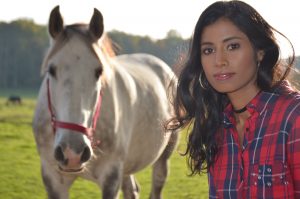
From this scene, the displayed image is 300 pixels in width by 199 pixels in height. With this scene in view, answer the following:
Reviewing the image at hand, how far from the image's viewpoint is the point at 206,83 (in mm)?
2512

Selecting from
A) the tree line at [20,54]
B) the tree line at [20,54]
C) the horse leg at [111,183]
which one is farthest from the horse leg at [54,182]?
the tree line at [20,54]

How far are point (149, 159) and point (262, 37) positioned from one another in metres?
3.18

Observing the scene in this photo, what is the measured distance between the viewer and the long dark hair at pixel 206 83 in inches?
83.0

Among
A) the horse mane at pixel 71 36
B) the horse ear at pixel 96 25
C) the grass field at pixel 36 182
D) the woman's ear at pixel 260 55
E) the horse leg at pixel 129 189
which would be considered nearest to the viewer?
the woman's ear at pixel 260 55

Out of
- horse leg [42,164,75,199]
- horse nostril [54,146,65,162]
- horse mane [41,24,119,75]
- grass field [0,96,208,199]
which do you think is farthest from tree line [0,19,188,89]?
horse nostril [54,146,65,162]

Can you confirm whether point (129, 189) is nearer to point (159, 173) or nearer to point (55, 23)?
point (159, 173)

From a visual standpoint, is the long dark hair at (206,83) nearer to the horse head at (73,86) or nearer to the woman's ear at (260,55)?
the woman's ear at (260,55)

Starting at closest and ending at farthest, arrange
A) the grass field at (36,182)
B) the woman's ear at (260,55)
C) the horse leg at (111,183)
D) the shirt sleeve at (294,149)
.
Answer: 1. the shirt sleeve at (294,149)
2. the woman's ear at (260,55)
3. the horse leg at (111,183)
4. the grass field at (36,182)

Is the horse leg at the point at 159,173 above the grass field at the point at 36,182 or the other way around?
above

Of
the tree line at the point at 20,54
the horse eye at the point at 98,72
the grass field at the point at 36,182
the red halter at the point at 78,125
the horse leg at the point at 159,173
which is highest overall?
the horse eye at the point at 98,72

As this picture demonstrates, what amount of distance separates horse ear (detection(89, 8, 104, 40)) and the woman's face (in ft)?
5.47

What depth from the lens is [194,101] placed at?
101 inches

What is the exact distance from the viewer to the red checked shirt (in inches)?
73.7

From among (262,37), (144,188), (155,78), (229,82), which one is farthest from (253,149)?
(144,188)
